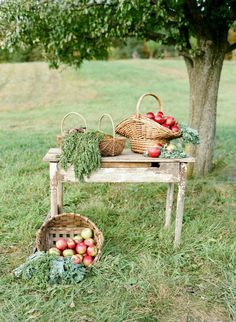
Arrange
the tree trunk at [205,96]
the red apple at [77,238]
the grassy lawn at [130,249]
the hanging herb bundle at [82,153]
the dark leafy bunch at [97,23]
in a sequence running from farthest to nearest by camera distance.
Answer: the tree trunk at [205,96]
the dark leafy bunch at [97,23]
the red apple at [77,238]
the hanging herb bundle at [82,153]
the grassy lawn at [130,249]

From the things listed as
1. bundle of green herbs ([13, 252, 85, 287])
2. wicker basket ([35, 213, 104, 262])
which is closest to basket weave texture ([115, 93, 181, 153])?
wicker basket ([35, 213, 104, 262])

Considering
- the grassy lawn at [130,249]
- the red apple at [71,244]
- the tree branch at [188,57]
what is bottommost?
the grassy lawn at [130,249]

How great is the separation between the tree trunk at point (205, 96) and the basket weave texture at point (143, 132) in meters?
2.41

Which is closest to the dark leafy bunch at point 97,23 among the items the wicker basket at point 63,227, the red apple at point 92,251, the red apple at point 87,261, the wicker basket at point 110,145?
the wicker basket at point 110,145

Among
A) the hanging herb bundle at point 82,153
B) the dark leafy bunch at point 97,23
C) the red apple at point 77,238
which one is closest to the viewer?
→ the hanging herb bundle at point 82,153

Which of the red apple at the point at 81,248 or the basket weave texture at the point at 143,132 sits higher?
the basket weave texture at the point at 143,132

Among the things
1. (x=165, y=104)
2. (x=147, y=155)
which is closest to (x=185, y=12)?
(x=147, y=155)

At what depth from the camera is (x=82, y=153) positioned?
3648 mm

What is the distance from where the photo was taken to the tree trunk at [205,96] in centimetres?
609

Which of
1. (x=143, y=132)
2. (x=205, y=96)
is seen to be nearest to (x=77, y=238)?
(x=143, y=132)

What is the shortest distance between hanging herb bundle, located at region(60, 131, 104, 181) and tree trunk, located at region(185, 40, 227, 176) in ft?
9.74

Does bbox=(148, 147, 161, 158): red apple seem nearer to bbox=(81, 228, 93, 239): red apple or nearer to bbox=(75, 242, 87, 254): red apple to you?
bbox=(81, 228, 93, 239): red apple

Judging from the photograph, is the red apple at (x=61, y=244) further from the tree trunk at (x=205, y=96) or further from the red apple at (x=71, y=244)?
the tree trunk at (x=205, y=96)

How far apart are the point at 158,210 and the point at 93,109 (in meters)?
13.6
